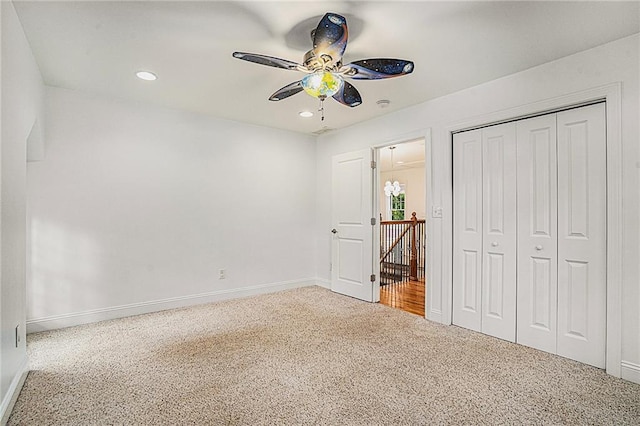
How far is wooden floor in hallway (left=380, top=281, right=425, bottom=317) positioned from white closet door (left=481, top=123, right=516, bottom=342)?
2.89 feet

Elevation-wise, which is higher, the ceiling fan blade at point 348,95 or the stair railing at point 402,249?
the ceiling fan blade at point 348,95

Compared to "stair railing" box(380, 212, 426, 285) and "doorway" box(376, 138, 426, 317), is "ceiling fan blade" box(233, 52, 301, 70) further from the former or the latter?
"stair railing" box(380, 212, 426, 285)

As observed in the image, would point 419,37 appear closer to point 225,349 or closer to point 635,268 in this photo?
point 635,268

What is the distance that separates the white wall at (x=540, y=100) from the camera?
92.7 inches

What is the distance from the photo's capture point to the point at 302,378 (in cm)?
238

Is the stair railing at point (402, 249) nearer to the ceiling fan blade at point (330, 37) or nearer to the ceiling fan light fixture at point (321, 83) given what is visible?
the ceiling fan light fixture at point (321, 83)

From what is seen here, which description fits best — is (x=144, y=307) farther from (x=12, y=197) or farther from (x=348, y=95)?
(x=348, y=95)

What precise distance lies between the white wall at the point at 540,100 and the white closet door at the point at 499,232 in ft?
1.08

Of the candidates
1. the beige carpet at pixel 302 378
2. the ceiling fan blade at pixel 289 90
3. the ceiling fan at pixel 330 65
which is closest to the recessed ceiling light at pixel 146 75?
the ceiling fan blade at pixel 289 90

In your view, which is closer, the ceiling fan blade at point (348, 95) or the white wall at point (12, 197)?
the white wall at point (12, 197)

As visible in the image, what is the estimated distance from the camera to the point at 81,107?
3.53m

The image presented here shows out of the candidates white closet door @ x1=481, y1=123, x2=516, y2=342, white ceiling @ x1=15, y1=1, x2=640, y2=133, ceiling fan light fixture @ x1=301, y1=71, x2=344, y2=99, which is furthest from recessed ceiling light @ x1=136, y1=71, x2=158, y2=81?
white closet door @ x1=481, y1=123, x2=516, y2=342

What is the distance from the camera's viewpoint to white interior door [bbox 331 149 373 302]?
4547mm

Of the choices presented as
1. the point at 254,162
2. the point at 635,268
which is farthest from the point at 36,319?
the point at 635,268
